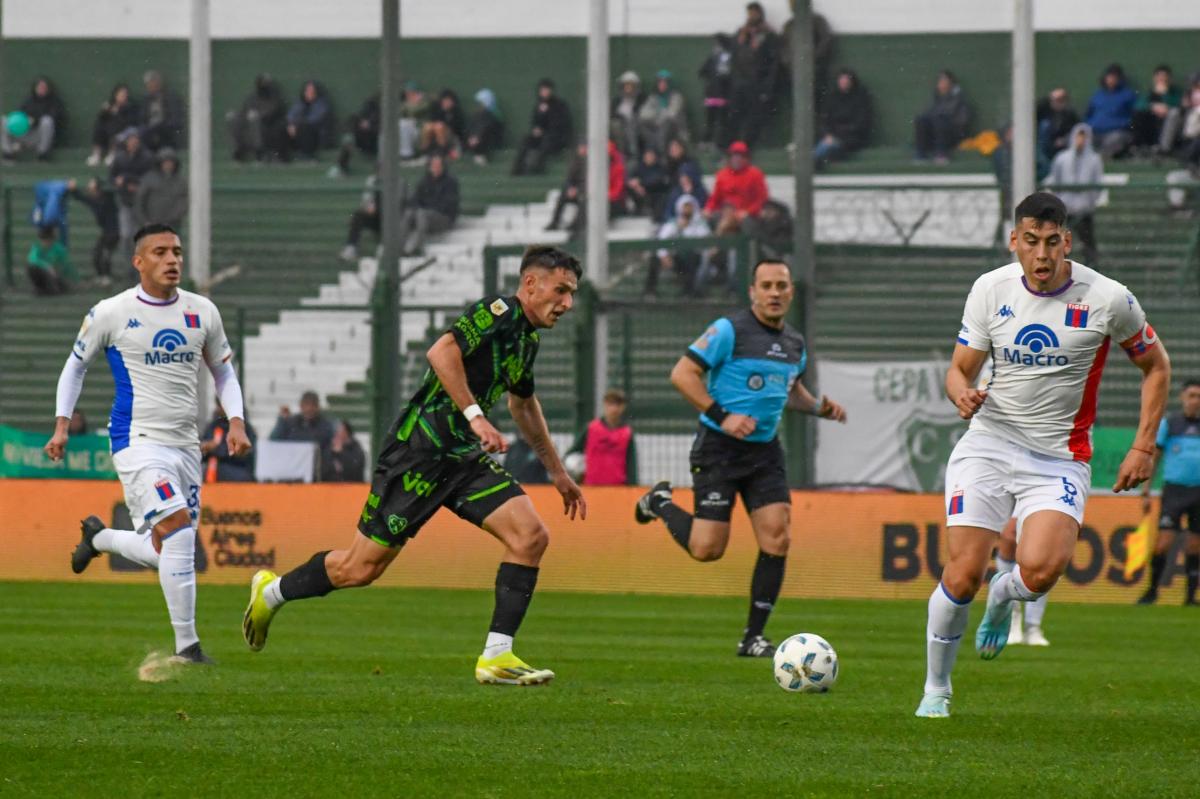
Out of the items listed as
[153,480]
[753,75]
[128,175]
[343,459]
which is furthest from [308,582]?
[753,75]

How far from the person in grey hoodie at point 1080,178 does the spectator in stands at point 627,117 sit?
5.57 meters

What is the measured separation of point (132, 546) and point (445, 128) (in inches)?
734

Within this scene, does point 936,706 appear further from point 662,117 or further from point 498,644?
point 662,117

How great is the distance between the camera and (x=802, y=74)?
21562mm

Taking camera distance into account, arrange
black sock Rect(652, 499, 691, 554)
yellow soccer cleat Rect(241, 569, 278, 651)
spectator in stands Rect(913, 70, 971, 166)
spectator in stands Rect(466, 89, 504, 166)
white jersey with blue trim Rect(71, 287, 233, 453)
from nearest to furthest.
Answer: yellow soccer cleat Rect(241, 569, 278, 651)
white jersey with blue trim Rect(71, 287, 233, 453)
black sock Rect(652, 499, 691, 554)
spectator in stands Rect(913, 70, 971, 166)
spectator in stands Rect(466, 89, 504, 166)

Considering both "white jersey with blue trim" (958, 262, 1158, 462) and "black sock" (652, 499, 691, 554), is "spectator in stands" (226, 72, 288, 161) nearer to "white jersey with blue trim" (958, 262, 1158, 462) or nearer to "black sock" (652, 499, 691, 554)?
"black sock" (652, 499, 691, 554)

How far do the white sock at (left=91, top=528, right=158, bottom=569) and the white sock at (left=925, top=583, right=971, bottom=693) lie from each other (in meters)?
4.47

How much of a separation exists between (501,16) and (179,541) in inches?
836

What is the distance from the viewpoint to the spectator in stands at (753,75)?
88.9 feet

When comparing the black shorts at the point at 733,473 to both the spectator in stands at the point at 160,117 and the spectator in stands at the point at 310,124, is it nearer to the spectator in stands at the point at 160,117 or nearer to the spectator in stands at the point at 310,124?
the spectator in stands at the point at 160,117

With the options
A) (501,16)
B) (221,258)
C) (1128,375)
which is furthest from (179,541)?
(501,16)

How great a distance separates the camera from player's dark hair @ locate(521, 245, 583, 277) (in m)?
9.88

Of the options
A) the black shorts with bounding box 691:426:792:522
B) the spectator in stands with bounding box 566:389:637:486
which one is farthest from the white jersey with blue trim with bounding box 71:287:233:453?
the spectator in stands with bounding box 566:389:637:486

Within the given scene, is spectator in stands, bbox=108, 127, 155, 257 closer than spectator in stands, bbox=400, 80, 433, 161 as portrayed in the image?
Yes
